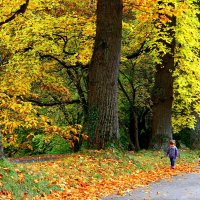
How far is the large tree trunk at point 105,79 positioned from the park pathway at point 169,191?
2993mm

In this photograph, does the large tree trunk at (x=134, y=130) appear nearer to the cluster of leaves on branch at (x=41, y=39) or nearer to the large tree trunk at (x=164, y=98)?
the large tree trunk at (x=164, y=98)

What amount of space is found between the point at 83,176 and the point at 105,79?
461cm

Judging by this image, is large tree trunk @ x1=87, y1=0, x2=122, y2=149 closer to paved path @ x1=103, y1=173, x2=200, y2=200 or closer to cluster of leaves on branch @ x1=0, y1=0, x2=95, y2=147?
paved path @ x1=103, y1=173, x2=200, y2=200

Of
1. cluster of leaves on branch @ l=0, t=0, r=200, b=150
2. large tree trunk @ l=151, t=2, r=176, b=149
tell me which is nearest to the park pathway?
cluster of leaves on branch @ l=0, t=0, r=200, b=150

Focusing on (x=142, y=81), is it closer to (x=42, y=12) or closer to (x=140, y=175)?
(x=42, y=12)

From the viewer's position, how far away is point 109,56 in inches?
611

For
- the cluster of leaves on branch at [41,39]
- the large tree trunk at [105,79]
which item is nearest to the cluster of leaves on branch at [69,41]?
the cluster of leaves on branch at [41,39]

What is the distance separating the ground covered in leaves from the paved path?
0.35 metres

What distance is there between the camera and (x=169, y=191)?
11.1m

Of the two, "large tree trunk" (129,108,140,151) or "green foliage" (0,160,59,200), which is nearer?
"green foliage" (0,160,59,200)

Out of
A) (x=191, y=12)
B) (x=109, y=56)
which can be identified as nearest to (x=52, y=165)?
(x=109, y=56)

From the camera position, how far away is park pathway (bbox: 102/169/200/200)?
10078mm

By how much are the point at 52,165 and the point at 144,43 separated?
36.9 ft

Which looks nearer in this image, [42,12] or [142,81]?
[42,12]
